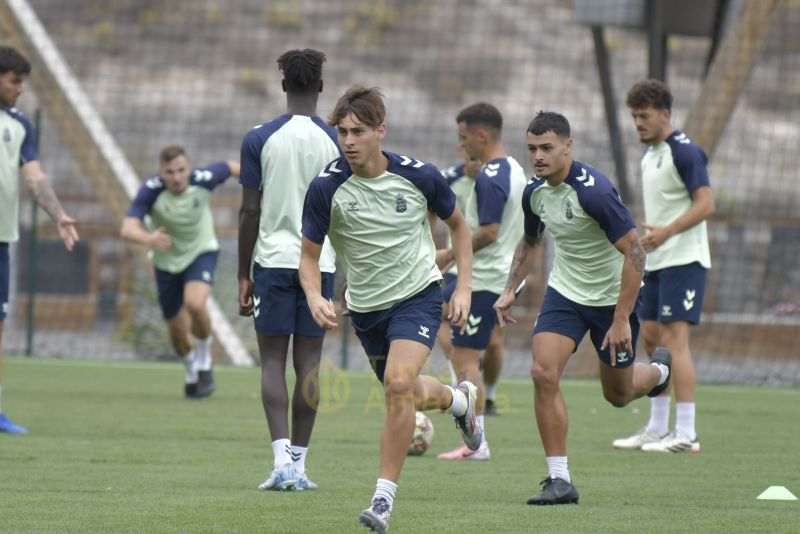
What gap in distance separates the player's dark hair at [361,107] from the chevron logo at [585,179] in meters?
1.19

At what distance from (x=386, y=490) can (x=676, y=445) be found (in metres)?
3.68

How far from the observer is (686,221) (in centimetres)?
902

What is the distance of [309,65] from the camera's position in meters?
7.25

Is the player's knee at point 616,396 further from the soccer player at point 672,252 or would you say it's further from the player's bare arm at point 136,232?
the player's bare arm at point 136,232

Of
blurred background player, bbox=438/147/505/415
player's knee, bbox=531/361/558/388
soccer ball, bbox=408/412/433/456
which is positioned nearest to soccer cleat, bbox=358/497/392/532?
player's knee, bbox=531/361/558/388

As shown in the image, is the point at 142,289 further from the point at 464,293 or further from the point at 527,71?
the point at 527,71

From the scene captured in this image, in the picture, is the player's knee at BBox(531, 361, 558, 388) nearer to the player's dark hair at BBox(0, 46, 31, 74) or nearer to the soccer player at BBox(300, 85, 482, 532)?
the soccer player at BBox(300, 85, 482, 532)

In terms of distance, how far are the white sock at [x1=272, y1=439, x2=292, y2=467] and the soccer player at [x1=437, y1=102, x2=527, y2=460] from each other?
5.19 feet

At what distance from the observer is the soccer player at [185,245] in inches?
474

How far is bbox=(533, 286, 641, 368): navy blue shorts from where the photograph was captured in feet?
23.8

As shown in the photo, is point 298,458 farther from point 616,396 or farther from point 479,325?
point 479,325

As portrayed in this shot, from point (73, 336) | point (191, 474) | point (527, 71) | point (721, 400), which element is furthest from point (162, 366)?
point (527, 71)

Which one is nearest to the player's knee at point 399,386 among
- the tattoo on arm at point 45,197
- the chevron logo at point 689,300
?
the chevron logo at point 689,300

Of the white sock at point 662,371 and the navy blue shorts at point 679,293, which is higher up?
the navy blue shorts at point 679,293
